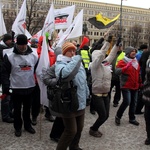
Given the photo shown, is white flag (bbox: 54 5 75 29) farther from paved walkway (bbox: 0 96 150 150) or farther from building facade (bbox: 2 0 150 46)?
building facade (bbox: 2 0 150 46)

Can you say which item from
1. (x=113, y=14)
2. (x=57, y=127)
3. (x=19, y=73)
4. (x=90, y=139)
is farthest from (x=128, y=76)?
(x=113, y=14)

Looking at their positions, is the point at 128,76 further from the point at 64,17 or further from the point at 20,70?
the point at 64,17

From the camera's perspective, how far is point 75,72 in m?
3.42

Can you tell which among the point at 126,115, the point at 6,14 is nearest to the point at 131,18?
the point at 6,14

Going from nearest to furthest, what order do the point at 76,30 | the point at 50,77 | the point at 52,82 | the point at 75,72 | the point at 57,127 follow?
the point at 75,72 → the point at 52,82 → the point at 50,77 → the point at 57,127 → the point at 76,30

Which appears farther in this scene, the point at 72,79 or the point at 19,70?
the point at 19,70

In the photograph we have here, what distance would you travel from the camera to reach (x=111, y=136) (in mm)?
5000

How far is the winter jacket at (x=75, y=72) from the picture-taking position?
11.1 ft

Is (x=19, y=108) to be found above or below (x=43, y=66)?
below

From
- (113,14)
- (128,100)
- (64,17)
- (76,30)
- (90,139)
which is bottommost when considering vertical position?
(90,139)

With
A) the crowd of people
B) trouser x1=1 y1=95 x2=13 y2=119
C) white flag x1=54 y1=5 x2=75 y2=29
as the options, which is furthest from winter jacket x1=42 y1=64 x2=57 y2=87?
white flag x1=54 y1=5 x2=75 y2=29

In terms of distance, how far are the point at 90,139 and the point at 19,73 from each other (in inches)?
68.7

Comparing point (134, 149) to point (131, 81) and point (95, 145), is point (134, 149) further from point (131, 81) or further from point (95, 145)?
point (131, 81)

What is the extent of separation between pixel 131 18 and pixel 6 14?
8845cm
